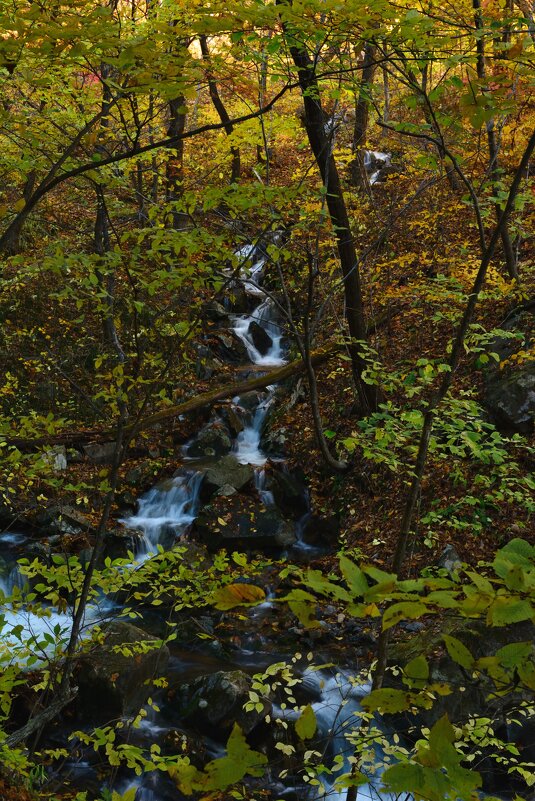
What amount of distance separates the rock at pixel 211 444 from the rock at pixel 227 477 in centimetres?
82

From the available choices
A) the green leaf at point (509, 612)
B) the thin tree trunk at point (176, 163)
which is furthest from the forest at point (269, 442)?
the thin tree trunk at point (176, 163)

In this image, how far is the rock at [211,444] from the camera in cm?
1057

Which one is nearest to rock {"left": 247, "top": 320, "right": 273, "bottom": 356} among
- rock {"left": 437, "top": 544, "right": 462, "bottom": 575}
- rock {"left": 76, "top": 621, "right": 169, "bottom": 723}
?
rock {"left": 437, "top": 544, "right": 462, "bottom": 575}

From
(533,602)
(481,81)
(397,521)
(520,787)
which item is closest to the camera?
(533,602)

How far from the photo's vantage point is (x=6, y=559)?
8.20 m

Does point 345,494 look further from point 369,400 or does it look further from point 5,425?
point 5,425

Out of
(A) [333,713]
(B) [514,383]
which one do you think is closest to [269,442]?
(B) [514,383]

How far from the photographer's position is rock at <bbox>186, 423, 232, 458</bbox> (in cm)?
1057

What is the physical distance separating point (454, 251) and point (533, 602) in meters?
10.8

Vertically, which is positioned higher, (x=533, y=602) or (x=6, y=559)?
(x=533, y=602)

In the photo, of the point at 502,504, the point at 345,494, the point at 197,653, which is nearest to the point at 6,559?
the point at 197,653

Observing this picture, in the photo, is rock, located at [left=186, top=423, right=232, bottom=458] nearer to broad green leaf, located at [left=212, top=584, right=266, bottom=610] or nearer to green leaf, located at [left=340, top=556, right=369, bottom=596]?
broad green leaf, located at [left=212, top=584, right=266, bottom=610]

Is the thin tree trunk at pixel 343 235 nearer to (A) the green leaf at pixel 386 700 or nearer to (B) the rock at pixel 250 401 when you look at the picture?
(B) the rock at pixel 250 401

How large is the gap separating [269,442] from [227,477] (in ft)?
Answer: 4.05
